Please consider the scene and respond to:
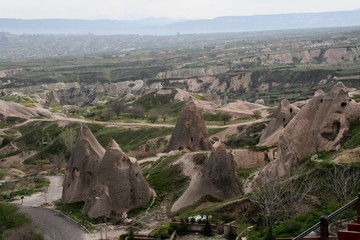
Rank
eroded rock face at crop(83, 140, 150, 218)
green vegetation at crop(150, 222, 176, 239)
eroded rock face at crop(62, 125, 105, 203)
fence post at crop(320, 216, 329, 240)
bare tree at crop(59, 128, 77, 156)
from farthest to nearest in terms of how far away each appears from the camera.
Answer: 1. bare tree at crop(59, 128, 77, 156)
2. eroded rock face at crop(62, 125, 105, 203)
3. eroded rock face at crop(83, 140, 150, 218)
4. green vegetation at crop(150, 222, 176, 239)
5. fence post at crop(320, 216, 329, 240)

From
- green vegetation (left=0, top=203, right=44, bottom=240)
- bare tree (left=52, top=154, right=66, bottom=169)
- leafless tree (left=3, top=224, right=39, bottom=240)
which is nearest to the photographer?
leafless tree (left=3, top=224, right=39, bottom=240)

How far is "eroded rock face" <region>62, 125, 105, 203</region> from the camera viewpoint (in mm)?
44781

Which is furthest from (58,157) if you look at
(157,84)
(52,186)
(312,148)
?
(157,84)

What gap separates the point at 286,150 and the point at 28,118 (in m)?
81.0

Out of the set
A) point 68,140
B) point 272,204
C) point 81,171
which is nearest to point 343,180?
Result: point 272,204

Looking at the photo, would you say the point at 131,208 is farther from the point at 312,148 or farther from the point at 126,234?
the point at 312,148

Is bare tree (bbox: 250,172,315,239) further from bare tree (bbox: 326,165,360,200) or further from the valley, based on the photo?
bare tree (bbox: 326,165,360,200)

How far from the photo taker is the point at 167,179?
1829 inches

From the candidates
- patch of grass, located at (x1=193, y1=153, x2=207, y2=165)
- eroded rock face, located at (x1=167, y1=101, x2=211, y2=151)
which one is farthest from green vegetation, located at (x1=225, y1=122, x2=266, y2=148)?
patch of grass, located at (x1=193, y1=153, x2=207, y2=165)

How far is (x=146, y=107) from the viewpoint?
391ft

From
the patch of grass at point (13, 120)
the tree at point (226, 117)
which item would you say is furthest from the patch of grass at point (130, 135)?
the patch of grass at point (13, 120)

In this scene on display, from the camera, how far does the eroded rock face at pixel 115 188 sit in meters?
39.7

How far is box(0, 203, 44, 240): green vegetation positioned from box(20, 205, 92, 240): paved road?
10.4 ft

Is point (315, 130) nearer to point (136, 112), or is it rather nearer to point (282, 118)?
point (282, 118)
